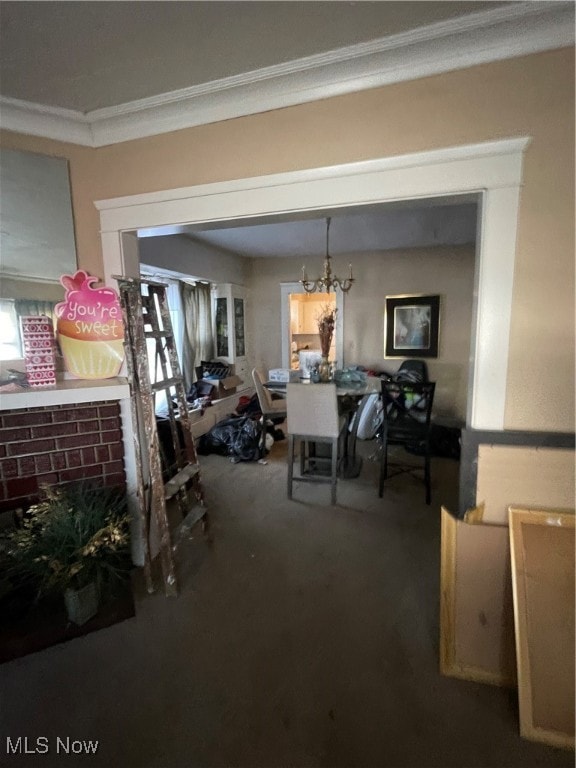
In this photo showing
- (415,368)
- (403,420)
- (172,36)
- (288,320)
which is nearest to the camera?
(172,36)

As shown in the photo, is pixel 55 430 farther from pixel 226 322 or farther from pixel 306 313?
pixel 306 313

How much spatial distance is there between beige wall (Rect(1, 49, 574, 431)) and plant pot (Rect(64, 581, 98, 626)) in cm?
212

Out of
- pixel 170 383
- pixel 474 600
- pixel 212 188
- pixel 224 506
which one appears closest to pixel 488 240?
pixel 212 188

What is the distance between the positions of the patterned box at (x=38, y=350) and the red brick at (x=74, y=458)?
1.31 feet

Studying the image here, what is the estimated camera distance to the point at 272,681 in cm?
145

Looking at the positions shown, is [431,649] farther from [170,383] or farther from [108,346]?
[108,346]

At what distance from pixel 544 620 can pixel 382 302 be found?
4162 mm

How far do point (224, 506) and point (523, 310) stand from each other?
2.46 m

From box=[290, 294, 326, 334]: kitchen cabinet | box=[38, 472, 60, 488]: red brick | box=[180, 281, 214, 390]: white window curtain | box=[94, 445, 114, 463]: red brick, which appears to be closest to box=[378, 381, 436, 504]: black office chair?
box=[94, 445, 114, 463]: red brick

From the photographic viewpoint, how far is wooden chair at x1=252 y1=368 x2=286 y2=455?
138 inches

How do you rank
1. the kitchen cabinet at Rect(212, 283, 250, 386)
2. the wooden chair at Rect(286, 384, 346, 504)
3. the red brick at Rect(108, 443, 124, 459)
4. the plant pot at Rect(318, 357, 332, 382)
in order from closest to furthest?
1. the red brick at Rect(108, 443, 124, 459)
2. the wooden chair at Rect(286, 384, 346, 504)
3. the plant pot at Rect(318, 357, 332, 382)
4. the kitchen cabinet at Rect(212, 283, 250, 386)

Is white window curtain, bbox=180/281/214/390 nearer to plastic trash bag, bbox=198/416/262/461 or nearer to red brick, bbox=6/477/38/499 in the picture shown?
plastic trash bag, bbox=198/416/262/461

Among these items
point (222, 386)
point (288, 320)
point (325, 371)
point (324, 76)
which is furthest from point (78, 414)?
point (288, 320)

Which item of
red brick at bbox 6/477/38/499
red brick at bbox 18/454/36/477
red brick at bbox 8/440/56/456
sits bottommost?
red brick at bbox 6/477/38/499
